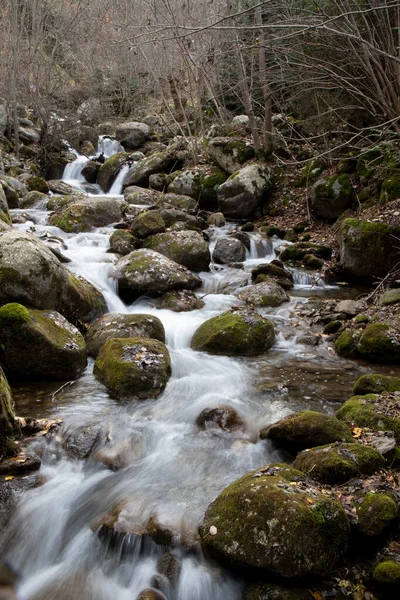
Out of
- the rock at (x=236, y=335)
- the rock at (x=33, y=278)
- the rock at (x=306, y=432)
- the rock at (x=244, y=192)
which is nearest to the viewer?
the rock at (x=306, y=432)

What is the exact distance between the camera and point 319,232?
44.5 ft

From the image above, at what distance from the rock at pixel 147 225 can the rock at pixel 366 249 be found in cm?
446

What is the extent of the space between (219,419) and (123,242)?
6771 millimetres

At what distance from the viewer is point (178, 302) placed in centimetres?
945

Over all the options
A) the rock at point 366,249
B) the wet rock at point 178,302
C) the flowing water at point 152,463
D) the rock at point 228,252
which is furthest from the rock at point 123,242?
the rock at point 366,249

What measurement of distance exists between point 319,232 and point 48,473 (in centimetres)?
1080

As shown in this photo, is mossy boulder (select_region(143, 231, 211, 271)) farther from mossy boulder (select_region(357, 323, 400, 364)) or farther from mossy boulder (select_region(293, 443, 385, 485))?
mossy boulder (select_region(293, 443, 385, 485))

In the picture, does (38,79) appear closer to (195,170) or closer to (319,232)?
(195,170)

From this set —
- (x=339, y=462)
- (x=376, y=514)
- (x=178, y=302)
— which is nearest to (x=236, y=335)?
(x=178, y=302)

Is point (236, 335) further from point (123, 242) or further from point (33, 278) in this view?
point (123, 242)

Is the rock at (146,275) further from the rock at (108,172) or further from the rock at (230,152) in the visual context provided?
the rock at (108,172)

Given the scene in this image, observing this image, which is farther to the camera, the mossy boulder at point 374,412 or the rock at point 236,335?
the rock at point 236,335

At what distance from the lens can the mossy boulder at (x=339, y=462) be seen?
3.96 meters

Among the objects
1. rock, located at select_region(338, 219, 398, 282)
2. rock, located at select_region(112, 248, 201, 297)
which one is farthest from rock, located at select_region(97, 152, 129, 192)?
rock, located at select_region(338, 219, 398, 282)
